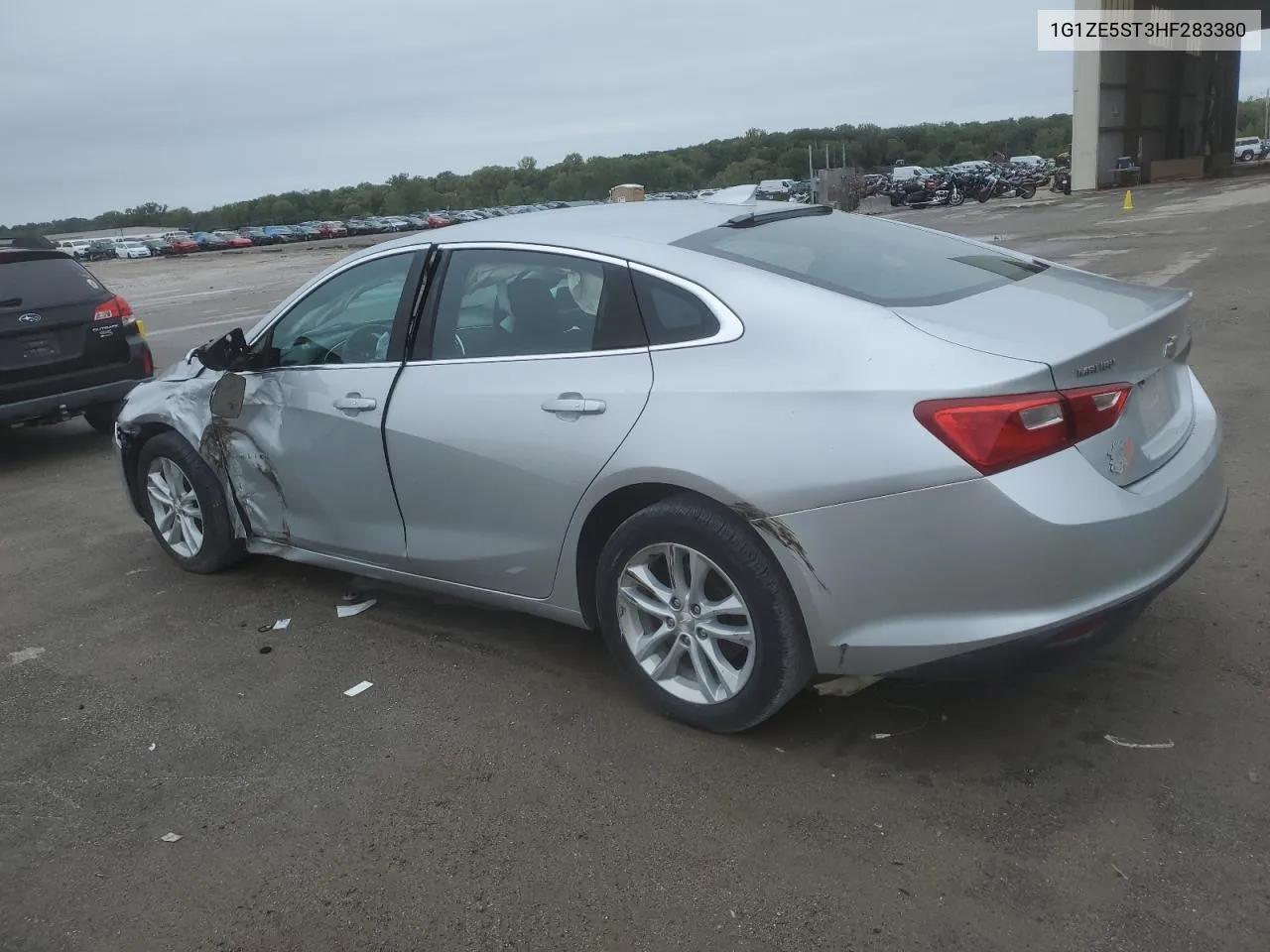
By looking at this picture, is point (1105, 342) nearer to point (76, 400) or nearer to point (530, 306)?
point (530, 306)

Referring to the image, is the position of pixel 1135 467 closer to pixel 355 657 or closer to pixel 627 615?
pixel 627 615

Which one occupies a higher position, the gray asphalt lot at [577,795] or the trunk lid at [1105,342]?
→ the trunk lid at [1105,342]

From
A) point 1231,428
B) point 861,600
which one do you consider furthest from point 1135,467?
point 1231,428

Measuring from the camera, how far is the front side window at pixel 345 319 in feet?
13.9

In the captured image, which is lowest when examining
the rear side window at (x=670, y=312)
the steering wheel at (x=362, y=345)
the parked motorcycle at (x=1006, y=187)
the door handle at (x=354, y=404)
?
the parked motorcycle at (x=1006, y=187)

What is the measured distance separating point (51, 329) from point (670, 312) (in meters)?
6.40

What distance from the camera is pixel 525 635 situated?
4387mm

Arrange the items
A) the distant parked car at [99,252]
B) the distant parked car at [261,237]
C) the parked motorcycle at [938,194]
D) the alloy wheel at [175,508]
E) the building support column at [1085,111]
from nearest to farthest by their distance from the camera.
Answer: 1. the alloy wheel at [175,508]
2. the building support column at [1085,111]
3. the parked motorcycle at [938,194]
4. the distant parked car at [99,252]
5. the distant parked car at [261,237]

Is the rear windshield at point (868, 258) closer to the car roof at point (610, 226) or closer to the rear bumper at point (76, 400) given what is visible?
the car roof at point (610, 226)

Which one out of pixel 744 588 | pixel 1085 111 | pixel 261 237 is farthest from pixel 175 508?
pixel 261 237

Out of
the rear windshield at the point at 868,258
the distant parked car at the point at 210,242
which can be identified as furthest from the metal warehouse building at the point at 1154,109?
the distant parked car at the point at 210,242

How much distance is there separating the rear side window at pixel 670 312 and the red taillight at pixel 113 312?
6.30 meters

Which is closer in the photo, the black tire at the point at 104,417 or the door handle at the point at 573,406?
the door handle at the point at 573,406

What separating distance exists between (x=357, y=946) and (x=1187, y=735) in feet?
8.07
